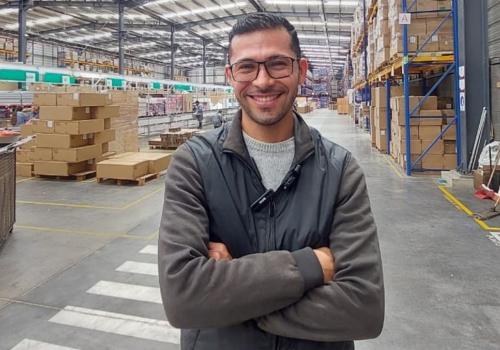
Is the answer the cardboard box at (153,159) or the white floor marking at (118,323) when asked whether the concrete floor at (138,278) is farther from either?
the cardboard box at (153,159)

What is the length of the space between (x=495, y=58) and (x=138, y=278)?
770 cm

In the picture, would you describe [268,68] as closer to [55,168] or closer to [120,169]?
[120,169]

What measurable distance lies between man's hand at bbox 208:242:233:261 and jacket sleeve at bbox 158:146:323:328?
0.02 m

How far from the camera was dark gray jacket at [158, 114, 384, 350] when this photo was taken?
42.7 inches

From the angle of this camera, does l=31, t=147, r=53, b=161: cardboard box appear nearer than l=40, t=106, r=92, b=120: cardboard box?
No

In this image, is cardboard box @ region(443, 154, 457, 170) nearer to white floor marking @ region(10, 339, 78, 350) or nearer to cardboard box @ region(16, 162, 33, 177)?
white floor marking @ region(10, 339, 78, 350)

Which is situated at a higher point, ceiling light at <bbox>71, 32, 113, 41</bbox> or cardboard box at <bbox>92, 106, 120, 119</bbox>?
ceiling light at <bbox>71, 32, 113, 41</bbox>

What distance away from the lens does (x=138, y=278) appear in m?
3.77

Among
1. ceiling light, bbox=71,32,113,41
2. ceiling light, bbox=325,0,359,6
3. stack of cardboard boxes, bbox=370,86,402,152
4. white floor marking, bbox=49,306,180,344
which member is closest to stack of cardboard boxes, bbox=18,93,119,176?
white floor marking, bbox=49,306,180,344

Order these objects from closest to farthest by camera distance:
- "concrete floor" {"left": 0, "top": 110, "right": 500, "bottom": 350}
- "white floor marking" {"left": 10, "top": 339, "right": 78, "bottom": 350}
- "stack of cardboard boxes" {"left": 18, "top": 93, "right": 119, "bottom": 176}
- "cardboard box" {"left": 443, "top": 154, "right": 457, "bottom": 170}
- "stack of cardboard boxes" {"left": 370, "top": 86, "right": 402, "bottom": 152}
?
"white floor marking" {"left": 10, "top": 339, "right": 78, "bottom": 350}, "concrete floor" {"left": 0, "top": 110, "right": 500, "bottom": 350}, "stack of cardboard boxes" {"left": 18, "top": 93, "right": 119, "bottom": 176}, "cardboard box" {"left": 443, "top": 154, "right": 457, "bottom": 170}, "stack of cardboard boxes" {"left": 370, "top": 86, "right": 402, "bottom": 152}

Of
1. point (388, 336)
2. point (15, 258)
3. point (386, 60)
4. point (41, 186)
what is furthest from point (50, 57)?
point (388, 336)

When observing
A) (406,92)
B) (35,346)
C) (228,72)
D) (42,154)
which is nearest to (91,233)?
(35,346)

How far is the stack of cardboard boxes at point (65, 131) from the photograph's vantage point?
Answer: 8.10 meters

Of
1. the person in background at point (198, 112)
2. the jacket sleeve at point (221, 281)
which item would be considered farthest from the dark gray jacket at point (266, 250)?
the person in background at point (198, 112)
